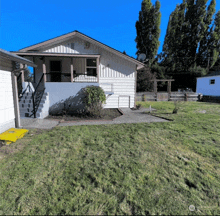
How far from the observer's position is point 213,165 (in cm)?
319

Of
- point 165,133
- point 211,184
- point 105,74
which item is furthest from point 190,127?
point 105,74

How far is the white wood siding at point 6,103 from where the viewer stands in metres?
4.72

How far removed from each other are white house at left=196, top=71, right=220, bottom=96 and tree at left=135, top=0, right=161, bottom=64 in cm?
1043

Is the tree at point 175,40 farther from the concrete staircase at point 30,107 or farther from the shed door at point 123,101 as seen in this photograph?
the concrete staircase at point 30,107

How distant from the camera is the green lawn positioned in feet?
6.75

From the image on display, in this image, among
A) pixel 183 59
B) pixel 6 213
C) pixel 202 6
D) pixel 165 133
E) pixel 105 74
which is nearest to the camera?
pixel 6 213

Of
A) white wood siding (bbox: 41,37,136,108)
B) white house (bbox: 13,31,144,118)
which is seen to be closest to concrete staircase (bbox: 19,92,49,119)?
white house (bbox: 13,31,144,118)

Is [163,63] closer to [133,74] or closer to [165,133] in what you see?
[133,74]

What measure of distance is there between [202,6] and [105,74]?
31493 mm

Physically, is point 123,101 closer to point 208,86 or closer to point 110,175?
point 110,175

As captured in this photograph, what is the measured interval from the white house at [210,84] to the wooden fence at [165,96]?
11.0ft

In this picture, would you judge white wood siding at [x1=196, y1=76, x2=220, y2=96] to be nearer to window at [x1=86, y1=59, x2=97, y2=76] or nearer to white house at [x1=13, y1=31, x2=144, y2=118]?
white house at [x1=13, y1=31, x2=144, y2=118]

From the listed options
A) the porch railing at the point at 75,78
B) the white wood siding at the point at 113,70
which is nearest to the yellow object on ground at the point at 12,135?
the porch railing at the point at 75,78

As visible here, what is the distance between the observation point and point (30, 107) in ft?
25.8
